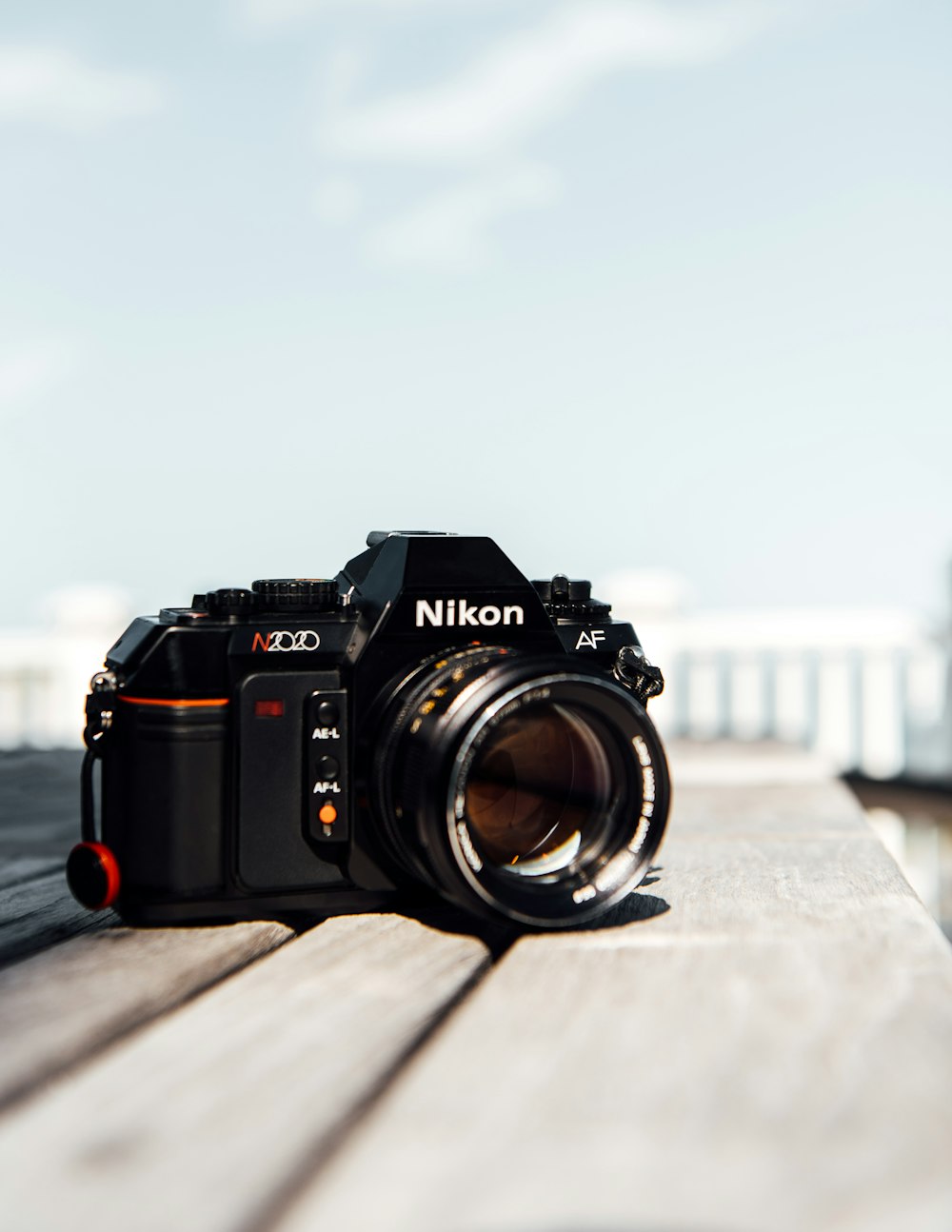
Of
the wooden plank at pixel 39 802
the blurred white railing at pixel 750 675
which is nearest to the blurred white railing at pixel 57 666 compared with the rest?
the blurred white railing at pixel 750 675

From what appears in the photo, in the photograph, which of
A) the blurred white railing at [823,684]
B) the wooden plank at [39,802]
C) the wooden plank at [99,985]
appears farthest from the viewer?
the blurred white railing at [823,684]

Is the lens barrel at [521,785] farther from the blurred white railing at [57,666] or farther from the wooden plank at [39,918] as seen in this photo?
the blurred white railing at [57,666]

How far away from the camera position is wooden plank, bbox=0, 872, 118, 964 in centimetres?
122

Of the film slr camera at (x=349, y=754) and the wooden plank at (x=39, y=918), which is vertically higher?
the film slr camera at (x=349, y=754)

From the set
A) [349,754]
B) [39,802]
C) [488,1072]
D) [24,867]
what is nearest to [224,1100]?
[488,1072]

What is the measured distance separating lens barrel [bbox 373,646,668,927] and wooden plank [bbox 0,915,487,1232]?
11 centimetres

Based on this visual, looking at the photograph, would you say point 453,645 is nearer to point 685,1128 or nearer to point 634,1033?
point 634,1033

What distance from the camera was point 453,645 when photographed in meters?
1.38

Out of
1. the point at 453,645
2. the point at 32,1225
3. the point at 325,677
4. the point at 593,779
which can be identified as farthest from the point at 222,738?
the point at 32,1225

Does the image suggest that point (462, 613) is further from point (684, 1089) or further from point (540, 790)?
point (684, 1089)

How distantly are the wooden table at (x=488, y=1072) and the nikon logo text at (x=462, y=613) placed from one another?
13.8 inches

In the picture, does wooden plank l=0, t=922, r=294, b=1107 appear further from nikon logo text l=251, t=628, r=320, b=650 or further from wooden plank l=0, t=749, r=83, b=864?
wooden plank l=0, t=749, r=83, b=864

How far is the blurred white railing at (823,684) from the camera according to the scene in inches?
184

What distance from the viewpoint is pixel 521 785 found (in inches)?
52.9
